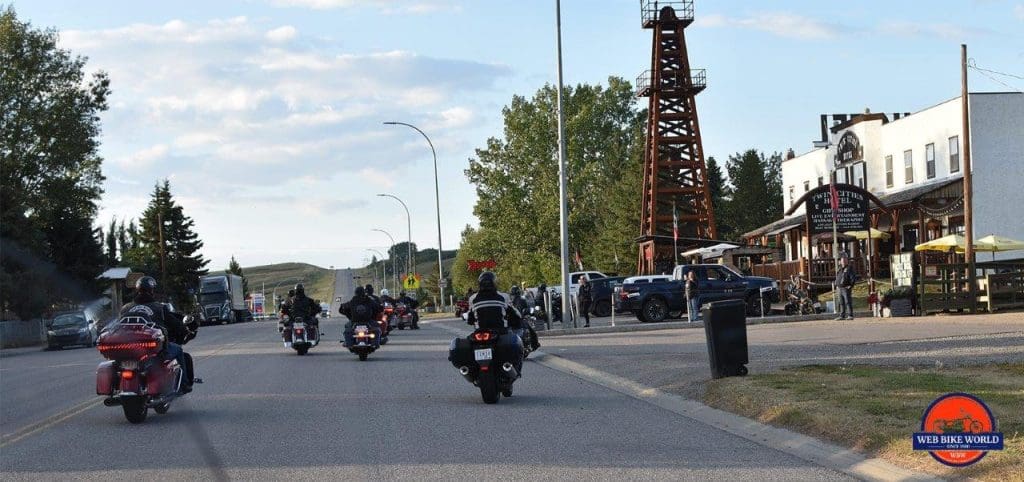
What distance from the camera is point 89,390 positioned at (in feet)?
62.2

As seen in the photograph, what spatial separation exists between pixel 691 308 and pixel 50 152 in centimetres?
3818

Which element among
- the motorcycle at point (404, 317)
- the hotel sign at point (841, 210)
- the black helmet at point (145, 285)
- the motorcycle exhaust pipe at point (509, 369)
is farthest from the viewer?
the motorcycle at point (404, 317)

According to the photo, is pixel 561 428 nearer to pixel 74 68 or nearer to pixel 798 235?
pixel 798 235

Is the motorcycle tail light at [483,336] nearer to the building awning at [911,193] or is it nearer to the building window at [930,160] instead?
the building awning at [911,193]

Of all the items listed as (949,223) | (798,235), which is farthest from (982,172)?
(798,235)

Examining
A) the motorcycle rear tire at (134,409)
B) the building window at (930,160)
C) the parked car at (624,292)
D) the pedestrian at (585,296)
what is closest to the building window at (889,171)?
the building window at (930,160)

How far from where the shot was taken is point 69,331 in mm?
43906

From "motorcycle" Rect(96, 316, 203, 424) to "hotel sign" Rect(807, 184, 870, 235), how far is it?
1284 inches

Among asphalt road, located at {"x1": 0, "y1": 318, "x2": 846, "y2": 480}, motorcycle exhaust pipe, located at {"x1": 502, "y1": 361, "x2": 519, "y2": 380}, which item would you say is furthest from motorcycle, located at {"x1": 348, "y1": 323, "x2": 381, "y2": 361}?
motorcycle exhaust pipe, located at {"x1": 502, "y1": 361, "x2": 519, "y2": 380}

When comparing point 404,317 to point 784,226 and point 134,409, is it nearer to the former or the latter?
point 784,226

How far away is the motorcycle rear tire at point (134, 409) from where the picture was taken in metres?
13.1

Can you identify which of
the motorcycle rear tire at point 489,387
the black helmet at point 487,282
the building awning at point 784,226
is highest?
the building awning at point 784,226

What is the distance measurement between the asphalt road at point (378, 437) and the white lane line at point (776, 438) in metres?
0.20

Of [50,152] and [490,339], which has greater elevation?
[50,152]
